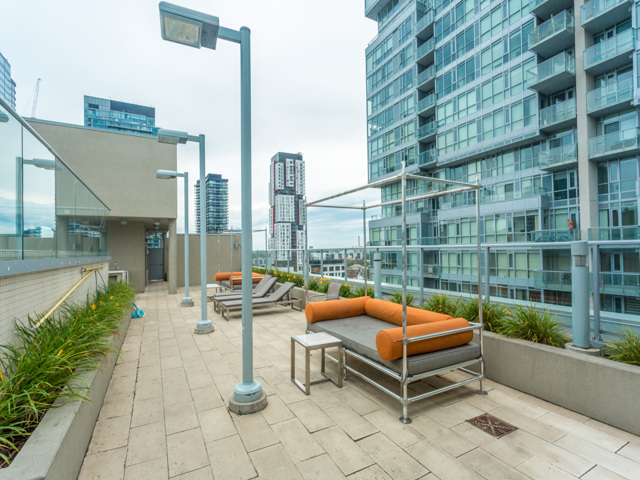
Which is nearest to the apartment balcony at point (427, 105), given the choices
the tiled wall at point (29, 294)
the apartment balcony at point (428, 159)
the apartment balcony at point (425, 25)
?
the apartment balcony at point (428, 159)

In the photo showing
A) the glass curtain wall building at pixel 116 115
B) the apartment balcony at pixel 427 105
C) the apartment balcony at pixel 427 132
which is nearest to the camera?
the apartment balcony at pixel 427 105

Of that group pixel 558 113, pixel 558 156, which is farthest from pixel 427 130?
pixel 558 156

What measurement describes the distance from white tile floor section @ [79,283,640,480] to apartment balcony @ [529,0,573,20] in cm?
2301

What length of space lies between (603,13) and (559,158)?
6692 millimetres

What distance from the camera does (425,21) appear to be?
2489 cm

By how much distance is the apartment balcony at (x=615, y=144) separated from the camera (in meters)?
14.4

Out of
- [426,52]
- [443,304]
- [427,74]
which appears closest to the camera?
[443,304]

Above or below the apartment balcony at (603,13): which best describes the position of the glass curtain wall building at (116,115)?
above

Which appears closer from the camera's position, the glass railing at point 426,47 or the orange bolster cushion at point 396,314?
the orange bolster cushion at point 396,314

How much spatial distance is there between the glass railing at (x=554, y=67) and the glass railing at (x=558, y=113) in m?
1.55


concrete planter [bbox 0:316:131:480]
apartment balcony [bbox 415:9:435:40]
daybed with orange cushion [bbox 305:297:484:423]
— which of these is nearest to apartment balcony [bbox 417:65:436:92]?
apartment balcony [bbox 415:9:435:40]

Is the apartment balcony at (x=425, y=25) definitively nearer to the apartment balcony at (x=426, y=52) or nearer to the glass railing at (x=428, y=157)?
the apartment balcony at (x=426, y=52)

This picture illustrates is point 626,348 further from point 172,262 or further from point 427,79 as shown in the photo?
point 427,79

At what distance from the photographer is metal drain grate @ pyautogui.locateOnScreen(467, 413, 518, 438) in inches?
94.8
